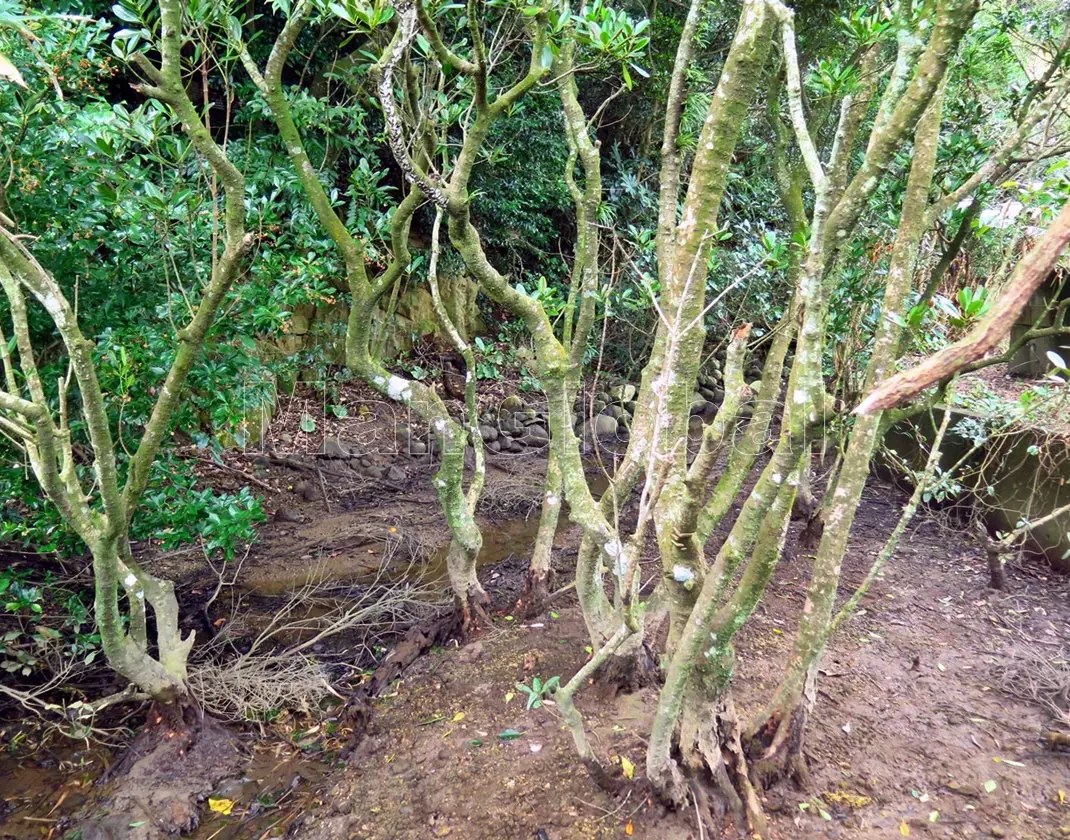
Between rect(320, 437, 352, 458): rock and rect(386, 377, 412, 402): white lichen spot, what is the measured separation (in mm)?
3751

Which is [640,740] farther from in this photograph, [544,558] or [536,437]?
[536,437]

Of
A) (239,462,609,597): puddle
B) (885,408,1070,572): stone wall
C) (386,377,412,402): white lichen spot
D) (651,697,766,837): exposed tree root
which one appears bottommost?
(239,462,609,597): puddle

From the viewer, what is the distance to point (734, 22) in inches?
306

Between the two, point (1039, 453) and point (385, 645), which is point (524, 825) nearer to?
point (385, 645)

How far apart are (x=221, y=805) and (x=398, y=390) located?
80.5 inches

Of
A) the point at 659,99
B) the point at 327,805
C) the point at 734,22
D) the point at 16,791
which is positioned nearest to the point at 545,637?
the point at 327,805

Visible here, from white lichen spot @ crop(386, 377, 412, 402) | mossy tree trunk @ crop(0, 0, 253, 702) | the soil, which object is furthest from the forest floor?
white lichen spot @ crop(386, 377, 412, 402)

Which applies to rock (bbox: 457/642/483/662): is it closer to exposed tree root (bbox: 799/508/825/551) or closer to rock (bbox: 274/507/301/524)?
exposed tree root (bbox: 799/508/825/551)

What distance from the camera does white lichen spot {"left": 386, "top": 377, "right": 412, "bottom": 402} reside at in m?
3.39

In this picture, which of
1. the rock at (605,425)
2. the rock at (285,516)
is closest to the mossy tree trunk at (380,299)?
the rock at (285,516)

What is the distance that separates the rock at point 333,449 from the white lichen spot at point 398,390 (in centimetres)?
375

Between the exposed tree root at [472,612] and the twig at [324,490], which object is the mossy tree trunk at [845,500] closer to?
the exposed tree root at [472,612]

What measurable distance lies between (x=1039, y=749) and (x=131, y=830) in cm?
373

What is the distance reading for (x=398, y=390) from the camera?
339cm
